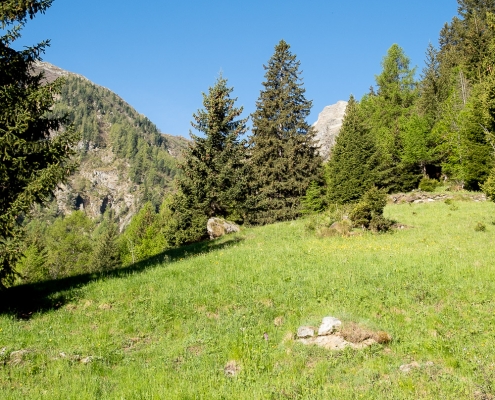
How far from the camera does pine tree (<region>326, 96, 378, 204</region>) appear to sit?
39062 millimetres

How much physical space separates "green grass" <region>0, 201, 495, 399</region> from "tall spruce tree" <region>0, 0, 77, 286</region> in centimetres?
292

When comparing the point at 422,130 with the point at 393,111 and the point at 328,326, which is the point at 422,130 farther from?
the point at 328,326

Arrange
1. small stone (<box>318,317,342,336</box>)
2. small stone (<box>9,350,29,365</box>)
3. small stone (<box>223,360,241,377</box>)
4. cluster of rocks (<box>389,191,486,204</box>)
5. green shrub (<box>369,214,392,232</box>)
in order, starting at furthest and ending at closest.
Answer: cluster of rocks (<box>389,191,486,204</box>), green shrub (<box>369,214,392,232</box>), small stone (<box>318,317,342,336</box>), small stone (<box>9,350,29,365</box>), small stone (<box>223,360,241,377</box>)

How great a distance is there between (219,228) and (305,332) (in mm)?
19247

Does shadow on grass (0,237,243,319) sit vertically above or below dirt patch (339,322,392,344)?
above

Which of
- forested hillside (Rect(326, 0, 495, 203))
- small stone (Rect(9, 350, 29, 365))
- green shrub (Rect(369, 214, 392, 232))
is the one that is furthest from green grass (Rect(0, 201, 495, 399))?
forested hillside (Rect(326, 0, 495, 203))

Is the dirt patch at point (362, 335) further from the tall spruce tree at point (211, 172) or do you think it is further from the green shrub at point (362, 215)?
the tall spruce tree at point (211, 172)

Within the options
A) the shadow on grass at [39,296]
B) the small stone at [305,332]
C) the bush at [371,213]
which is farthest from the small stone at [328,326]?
the bush at [371,213]

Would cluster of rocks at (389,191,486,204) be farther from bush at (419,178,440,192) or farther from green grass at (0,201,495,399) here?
green grass at (0,201,495,399)

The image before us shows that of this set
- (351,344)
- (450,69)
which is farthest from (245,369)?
(450,69)

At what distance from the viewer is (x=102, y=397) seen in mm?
5750

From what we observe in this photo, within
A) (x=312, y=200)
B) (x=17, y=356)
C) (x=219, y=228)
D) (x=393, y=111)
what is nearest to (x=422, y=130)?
(x=393, y=111)

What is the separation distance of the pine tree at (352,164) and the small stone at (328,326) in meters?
32.0

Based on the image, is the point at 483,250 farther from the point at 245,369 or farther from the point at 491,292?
the point at 245,369
